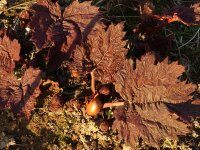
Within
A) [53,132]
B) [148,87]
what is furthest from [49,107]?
[148,87]

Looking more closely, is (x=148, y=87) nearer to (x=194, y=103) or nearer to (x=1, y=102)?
(x=194, y=103)

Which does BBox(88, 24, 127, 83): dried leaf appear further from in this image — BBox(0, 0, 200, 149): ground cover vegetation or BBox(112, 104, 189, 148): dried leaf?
BBox(112, 104, 189, 148): dried leaf

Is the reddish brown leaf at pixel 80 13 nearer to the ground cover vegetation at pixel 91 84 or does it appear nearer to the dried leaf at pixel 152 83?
the ground cover vegetation at pixel 91 84

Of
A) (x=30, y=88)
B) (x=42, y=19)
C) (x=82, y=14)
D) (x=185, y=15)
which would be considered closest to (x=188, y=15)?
(x=185, y=15)

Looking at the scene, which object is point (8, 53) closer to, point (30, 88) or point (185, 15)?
point (30, 88)

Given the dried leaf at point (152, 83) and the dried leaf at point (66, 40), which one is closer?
the dried leaf at point (152, 83)

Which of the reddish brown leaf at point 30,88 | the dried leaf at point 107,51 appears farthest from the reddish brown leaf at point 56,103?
the dried leaf at point 107,51
